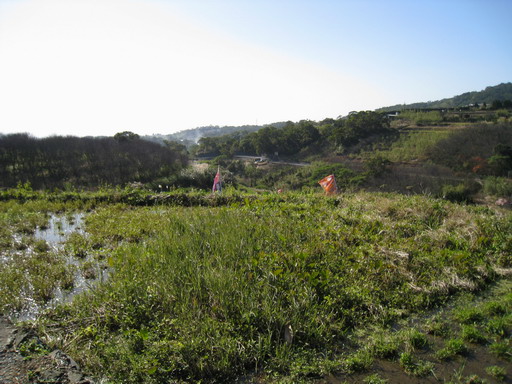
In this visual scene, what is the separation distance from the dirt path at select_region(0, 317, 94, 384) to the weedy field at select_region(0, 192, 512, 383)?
0.35ft

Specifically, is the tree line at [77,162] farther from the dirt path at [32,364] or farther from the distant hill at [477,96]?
the distant hill at [477,96]

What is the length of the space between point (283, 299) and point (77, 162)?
77.5 ft

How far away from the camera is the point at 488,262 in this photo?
404 centimetres

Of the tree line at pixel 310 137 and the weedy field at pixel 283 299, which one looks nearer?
the weedy field at pixel 283 299

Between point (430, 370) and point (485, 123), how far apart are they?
37261 mm

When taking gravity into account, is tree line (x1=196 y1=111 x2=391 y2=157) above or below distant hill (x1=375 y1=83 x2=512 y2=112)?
below

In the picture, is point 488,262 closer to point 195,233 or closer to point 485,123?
point 195,233

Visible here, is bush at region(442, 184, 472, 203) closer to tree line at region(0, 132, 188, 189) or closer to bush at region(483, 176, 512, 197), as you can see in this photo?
bush at region(483, 176, 512, 197)

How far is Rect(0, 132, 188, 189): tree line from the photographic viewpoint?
2006 cm

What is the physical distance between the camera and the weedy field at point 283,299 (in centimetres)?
239

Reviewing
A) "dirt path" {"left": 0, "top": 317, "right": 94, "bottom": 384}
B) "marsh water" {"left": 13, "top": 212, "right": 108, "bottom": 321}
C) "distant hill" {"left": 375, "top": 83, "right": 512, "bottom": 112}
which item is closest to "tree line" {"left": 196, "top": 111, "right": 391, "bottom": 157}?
"distant hill" {"left": 375, "top": 83, "right": 512, "bottom": 112}

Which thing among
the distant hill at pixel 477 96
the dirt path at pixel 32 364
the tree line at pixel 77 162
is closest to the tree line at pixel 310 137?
the tree line at pixel 77 162

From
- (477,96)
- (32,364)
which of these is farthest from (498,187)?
(477,96)

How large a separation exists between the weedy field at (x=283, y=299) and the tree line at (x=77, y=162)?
16596mm
